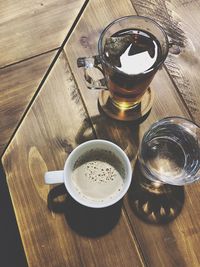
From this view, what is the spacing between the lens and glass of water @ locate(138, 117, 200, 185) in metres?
0.83

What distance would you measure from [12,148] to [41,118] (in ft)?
0.32

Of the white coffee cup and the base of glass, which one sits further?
the base of glass

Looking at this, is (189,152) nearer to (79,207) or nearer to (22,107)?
(79,207)

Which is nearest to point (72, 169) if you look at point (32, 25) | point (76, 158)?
point (76, 158)

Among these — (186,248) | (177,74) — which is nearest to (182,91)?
(177,74)

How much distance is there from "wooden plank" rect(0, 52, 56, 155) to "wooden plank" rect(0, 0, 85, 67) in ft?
0.08

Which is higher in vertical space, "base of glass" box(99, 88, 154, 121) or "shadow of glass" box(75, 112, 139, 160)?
Result: "base of glass" box(99, 88, 154, 121)

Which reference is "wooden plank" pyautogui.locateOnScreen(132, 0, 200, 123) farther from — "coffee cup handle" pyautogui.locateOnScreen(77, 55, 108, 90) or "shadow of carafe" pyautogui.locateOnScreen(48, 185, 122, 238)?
"shadow of carafe" pyautogui.locateOnScreen(48, 185, 122, 238)

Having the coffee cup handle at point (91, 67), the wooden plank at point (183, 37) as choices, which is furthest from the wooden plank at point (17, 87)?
the wooden plank at point (183, 37)

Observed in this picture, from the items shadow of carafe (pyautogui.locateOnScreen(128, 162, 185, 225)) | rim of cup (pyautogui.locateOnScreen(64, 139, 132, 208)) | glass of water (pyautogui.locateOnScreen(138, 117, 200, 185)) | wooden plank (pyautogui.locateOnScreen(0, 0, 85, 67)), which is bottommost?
shadow of carafe (pyautogui.locateOnScreen(128, 162, 185, 225))

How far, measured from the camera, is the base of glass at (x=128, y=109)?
873mm

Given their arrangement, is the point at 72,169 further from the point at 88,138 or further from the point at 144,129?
the point at 144,129

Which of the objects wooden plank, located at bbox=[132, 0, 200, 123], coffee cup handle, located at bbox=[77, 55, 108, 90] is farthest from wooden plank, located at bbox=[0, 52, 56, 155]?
wooden plank, located at bbox=[132, 0, 200, 123]

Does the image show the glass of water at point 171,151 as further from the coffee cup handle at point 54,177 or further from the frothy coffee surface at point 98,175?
the coffee cup handle at point 54,177
